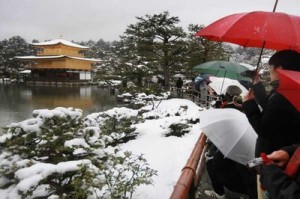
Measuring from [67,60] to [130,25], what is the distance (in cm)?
2321

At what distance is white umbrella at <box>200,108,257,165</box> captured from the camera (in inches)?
99.5

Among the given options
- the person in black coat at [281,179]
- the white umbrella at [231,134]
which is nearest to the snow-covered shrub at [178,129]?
the white umbrella at [231,134]

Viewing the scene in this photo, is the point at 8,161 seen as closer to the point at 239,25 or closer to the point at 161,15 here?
the point at 239,25

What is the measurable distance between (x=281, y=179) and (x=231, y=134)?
4.81ft

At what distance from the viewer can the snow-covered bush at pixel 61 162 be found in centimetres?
330

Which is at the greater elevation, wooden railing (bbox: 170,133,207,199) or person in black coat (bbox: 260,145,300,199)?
person in black coat (bbox: 260,145,300,199)

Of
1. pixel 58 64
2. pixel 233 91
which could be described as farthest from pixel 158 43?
pixel 58 64

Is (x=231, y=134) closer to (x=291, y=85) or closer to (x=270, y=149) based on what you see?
(x=270, y=149)

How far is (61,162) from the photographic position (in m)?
3.49

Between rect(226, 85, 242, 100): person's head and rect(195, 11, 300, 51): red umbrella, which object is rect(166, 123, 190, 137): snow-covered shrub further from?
rect(195, 11, 300, 51): red umbrella

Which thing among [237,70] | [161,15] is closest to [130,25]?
[161,15]

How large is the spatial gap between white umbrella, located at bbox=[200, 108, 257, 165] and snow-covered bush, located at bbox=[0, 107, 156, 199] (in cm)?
119

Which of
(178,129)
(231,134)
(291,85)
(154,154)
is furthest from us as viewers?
(178,129)

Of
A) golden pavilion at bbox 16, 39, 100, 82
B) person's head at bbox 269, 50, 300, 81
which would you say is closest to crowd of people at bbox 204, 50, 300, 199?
person's head at bbox 269, 50, 300, 81
